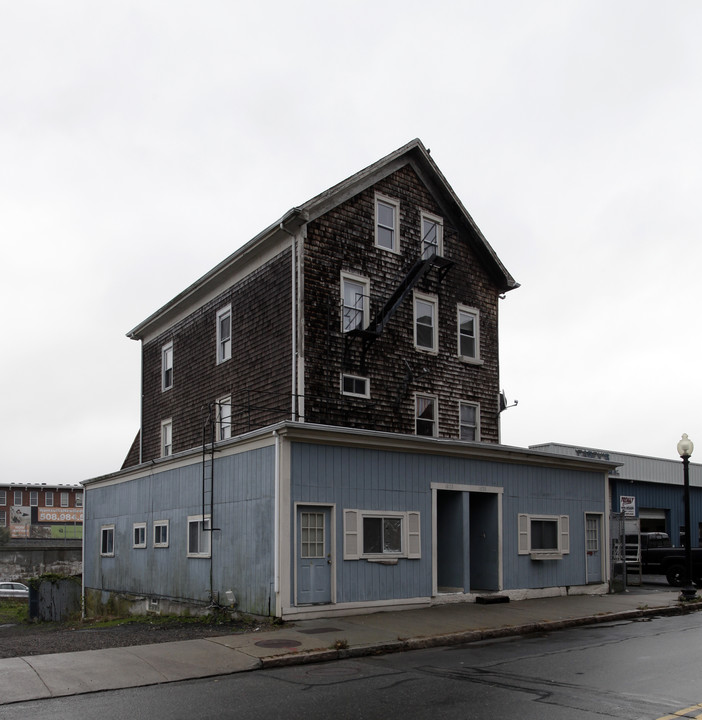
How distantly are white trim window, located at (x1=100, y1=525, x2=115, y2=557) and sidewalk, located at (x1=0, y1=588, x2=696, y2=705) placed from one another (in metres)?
12.1

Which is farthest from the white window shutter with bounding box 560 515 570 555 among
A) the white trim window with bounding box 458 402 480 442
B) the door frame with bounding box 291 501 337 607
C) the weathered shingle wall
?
the weathered shingle wall

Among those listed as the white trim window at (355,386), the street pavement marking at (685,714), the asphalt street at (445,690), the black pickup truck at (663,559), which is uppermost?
the white trim window at (355,386)

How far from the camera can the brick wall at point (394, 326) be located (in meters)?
23.1

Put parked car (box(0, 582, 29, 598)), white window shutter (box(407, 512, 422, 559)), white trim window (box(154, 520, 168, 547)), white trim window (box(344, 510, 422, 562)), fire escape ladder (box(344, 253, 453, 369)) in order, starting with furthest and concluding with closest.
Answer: parked car (box(0, 582, 29, 598)) → fire escape ladder (box(344, 253, 453, 369)) → white trim window (box(154, 520, 168, 547)) → white window shutter (box(407, 512, 422, 559)) → white trim window (box(344, 510, 422, 562))

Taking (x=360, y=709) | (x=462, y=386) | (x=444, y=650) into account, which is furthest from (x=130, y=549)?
(x=360, y=709)

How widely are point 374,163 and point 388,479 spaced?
11.1 m

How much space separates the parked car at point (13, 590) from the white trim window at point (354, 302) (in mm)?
28793

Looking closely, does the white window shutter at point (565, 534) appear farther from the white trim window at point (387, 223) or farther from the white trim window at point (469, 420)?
the white trim window at point (387, 223)

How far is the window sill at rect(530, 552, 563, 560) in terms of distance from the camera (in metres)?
21.2

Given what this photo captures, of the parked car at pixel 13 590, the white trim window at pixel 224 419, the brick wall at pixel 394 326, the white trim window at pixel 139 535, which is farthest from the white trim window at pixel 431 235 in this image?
the parked car at pixel 13 590

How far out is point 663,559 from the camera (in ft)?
89.9

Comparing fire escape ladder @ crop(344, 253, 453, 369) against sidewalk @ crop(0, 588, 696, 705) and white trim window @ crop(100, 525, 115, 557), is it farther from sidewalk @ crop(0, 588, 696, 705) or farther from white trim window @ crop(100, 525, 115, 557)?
white trim window @ crop(100, 525, 115, 557)

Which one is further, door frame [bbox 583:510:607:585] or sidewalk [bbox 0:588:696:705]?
door frame [bbox 583:510:607:585]

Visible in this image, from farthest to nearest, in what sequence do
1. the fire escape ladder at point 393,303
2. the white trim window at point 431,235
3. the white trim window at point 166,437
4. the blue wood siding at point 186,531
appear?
the white trim window at point 166,437
the white trim window at point 431,235
the fire escape ladder at point 393,303
the blue wood siding at point 186,531
